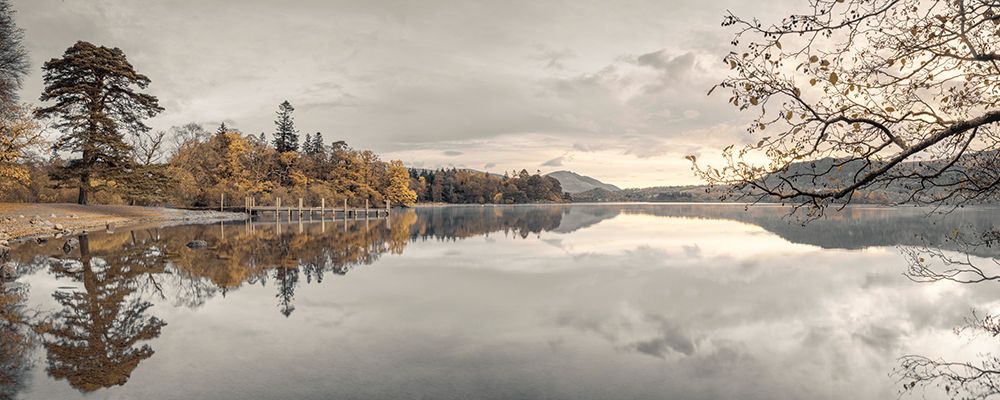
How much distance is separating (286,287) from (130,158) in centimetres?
3304

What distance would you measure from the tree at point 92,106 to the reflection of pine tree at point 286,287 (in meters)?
28.6

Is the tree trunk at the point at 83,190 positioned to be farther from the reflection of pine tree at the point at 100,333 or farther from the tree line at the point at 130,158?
the reflection of pine tree at the point at 100,333

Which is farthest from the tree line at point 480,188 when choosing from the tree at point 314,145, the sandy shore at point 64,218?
the sandy shore at point 64,218

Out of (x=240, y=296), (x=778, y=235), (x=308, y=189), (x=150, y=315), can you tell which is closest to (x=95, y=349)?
(x=150, y=315)

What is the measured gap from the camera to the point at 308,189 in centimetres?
6750

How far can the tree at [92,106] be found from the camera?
108 ft

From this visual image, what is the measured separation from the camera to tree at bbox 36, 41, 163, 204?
3300 centimetres

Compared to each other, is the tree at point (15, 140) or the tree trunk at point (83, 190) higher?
the tree at point (15, 140)

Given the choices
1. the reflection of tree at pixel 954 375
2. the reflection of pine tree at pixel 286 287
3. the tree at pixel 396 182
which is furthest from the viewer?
the tree at pixel 396 182

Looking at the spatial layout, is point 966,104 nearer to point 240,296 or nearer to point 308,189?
point 240,296

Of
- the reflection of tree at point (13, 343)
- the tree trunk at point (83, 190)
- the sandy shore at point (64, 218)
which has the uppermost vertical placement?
the tree trunk at point (83, 190)

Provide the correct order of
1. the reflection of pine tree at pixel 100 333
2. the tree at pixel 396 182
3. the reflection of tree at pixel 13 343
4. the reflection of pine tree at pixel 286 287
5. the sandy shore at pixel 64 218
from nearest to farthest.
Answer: the reflection of tree at pixel 13 343, the reflection of pine tree at pixel 100 333, the reflection of pine tree at pixel 286 287, the sandy shore at pixel 64 218, the tree at pixel 396 182

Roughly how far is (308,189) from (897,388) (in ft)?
225

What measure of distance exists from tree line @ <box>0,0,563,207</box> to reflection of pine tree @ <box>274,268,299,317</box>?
21.7 m
